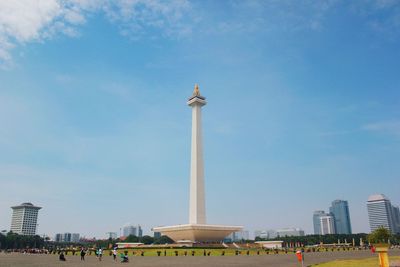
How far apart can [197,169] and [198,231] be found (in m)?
11.8

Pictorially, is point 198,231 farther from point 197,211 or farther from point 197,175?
point 197,175


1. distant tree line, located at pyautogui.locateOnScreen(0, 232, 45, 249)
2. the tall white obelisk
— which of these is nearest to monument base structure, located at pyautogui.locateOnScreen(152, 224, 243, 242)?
the tall white obelisk

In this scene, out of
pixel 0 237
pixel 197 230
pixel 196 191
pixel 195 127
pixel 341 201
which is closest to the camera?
pixel 197 230

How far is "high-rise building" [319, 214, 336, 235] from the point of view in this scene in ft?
616

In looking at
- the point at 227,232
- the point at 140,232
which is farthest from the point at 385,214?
the point at 227,232

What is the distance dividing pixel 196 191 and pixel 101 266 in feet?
141

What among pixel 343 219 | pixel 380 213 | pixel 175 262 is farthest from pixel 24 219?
pixel 380 213

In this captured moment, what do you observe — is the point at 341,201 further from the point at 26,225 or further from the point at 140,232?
the point at 26,225

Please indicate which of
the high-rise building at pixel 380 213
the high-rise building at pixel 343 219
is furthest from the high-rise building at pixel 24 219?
the high-rise building at pixel 380 213

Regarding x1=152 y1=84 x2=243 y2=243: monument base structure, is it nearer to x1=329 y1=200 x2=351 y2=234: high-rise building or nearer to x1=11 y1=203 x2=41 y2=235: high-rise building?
x1=11 y1=203 x2=41 y2=235: high-rise building

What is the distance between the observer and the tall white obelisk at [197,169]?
6400 cm

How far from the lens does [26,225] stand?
516 ft

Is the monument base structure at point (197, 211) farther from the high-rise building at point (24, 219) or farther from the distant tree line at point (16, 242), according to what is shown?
the high-rise building at point (24, 219)

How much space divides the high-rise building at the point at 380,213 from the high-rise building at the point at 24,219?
6469 inches
